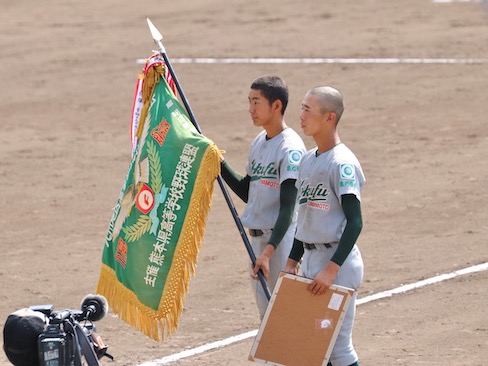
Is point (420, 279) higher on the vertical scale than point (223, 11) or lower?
lower

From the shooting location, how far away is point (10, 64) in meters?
17.8

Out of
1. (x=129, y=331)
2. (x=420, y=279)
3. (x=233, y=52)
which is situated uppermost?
(x=233, y=52)

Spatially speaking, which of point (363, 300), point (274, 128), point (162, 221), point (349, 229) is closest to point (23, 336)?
point (162, 221)

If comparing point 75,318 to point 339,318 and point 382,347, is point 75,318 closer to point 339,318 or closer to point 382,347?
point 339,318

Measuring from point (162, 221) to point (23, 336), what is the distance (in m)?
1.77

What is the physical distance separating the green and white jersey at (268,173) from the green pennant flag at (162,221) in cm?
32

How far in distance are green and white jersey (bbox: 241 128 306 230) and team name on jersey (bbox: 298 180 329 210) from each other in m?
0.41

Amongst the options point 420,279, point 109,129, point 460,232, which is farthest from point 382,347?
point 109,129

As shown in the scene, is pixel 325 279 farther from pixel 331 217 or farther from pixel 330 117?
pixel 330 117

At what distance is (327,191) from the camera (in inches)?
246

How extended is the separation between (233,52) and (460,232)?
26.1 feet

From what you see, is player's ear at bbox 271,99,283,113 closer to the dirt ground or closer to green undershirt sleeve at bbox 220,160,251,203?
green undershirt sleeve at bbox 220,160,251,203

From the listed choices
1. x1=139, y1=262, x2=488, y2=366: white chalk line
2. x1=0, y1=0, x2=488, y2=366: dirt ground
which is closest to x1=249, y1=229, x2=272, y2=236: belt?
x1=0, y1=0, x2=488, y2=366: dirt ground

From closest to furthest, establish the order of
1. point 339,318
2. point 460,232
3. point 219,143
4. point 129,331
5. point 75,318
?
1. point 75,318
2. point 339,318
3. point 129,331
4. point 460,232
5. point 219,143
